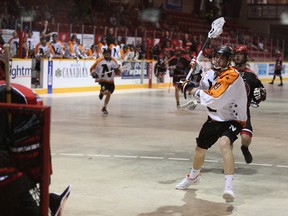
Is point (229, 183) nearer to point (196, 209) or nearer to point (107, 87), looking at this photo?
point (196, 209)

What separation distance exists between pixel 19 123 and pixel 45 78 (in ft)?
58.0

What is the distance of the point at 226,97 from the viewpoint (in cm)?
641

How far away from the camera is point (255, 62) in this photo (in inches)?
1385

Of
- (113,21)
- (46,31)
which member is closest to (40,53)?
(46,31)

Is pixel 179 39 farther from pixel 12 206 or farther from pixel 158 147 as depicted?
pixel 12 206

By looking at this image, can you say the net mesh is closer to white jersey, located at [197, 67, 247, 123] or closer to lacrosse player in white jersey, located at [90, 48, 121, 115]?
white jersey, located at [197, 67, 247, 123]

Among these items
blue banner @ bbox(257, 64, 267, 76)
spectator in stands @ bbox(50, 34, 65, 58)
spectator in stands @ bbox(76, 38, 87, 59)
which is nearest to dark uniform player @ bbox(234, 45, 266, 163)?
spectator in stands @ bbox(50, 34, 65, 58)

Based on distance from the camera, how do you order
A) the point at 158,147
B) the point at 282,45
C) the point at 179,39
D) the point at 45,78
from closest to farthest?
the point at 158,147 < the point at 45,78 < the point at 179,39 < the point at 282,45

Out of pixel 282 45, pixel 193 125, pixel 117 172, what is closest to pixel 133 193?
pixel 117 172

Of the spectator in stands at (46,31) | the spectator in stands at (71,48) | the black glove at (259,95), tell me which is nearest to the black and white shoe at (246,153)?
the black glove at (259,95)

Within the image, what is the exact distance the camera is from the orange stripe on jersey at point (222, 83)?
638 cm

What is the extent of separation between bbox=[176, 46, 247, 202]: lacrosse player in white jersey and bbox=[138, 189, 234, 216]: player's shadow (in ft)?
0.50

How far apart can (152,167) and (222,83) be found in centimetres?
236

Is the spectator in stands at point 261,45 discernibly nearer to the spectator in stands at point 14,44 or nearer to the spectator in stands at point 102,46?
the spectator in stands at point 102,46
